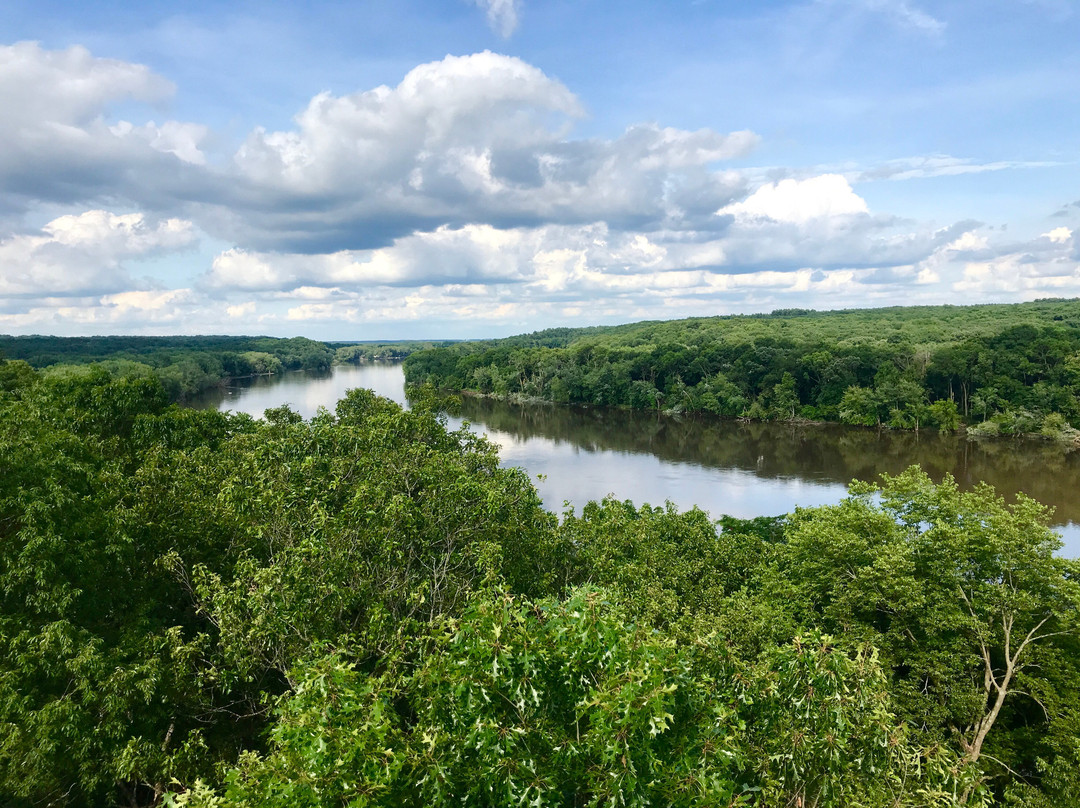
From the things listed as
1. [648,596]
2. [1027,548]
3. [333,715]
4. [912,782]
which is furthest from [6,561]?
[1027,548]

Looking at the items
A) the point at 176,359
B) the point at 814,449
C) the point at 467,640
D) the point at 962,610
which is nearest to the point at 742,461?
the point at 814,449

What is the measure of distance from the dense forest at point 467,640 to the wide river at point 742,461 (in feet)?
51.0

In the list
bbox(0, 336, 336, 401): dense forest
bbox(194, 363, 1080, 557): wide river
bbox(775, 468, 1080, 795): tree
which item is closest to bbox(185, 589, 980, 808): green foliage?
bbox(775, 468, 1080, 795): tree

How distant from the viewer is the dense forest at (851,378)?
56.3 metres

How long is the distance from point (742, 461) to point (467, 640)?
47894 mm

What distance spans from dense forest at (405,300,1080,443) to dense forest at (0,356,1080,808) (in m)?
50.1

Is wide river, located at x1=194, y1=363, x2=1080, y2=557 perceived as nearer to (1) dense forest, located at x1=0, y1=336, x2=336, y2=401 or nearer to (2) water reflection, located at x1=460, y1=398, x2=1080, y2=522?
(2) water reflection, located at x1=460, y1=398, x2=1080, y2=522

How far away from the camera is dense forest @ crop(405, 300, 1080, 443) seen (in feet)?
185

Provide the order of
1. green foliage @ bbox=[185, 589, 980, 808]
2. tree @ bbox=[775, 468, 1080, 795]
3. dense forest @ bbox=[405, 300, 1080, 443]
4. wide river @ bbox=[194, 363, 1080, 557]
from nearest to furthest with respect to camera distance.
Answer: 1. green foliage @ bbox=[185, 589, 980, 808]
2. tree @ bbox=[775, 468, 1080, 795]
3. wide river @ bbox=[194, 363, 1080, 557]
4. dense forest @ bbox=[405, 300, 1080, 443]

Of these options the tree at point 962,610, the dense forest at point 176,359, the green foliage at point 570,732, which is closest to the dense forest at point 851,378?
the dense forest at point 176,359

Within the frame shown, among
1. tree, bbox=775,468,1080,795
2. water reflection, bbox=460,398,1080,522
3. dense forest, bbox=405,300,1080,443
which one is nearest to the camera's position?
tree, bbox=775,468,1080,795

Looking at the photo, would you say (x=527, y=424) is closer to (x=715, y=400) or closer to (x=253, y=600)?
(x=715, y=400)

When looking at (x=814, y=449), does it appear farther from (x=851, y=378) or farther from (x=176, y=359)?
(x=176, y=359)

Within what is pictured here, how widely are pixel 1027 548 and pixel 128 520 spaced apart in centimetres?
1963
